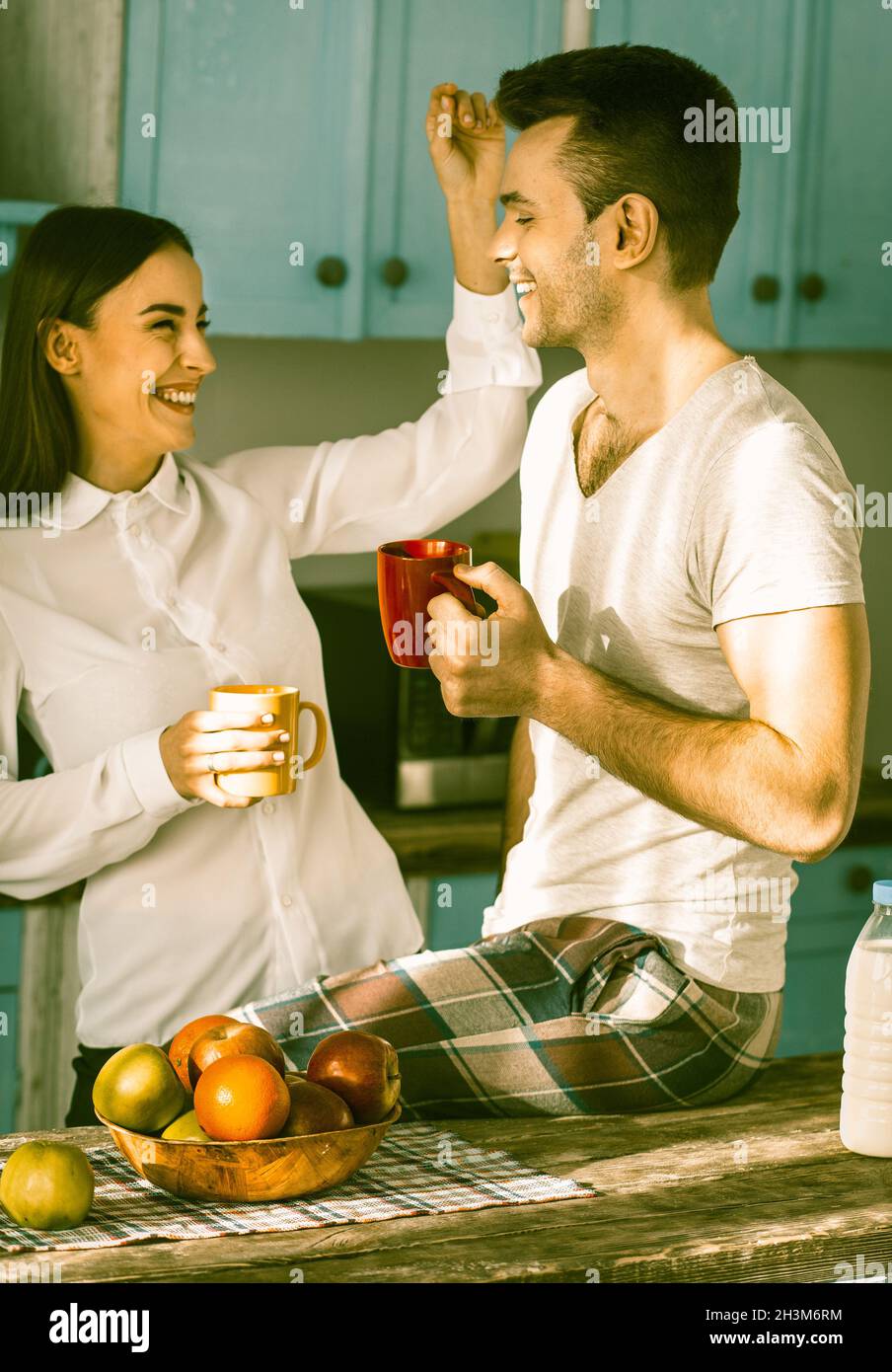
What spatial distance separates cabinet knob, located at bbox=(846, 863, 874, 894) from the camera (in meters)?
2.98

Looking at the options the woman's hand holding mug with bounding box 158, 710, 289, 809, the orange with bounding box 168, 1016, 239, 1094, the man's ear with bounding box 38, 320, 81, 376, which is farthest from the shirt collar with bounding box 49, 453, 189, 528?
the orange with bounding box 168, 1016, 239, 1094

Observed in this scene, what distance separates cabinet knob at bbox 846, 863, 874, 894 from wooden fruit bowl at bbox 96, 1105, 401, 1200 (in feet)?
5.69

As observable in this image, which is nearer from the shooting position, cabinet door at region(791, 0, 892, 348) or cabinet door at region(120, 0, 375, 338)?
cabinet door at region(120, 0, 375, 338)

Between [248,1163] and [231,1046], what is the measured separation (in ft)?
0.37

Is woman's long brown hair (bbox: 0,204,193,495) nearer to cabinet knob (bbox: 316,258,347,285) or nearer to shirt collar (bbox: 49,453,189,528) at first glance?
shirt collar (bbox: 49,453,189,528)

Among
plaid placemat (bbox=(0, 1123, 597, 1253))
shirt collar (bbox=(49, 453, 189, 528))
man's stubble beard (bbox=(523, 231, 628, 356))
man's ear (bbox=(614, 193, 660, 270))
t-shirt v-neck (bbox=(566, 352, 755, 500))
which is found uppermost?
man's ear (bbox=(614, 193, 660, 270))

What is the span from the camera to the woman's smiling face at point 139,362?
2.03 metres

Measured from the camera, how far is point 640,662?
175cm

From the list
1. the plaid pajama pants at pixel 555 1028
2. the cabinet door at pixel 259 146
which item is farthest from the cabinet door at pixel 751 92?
the plaid pajama pants at pixel 555 1028

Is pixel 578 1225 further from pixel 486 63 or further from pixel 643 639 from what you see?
pixel 486 63

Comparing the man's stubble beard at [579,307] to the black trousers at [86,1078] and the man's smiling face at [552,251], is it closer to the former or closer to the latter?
the man's smiling face at [552,251]

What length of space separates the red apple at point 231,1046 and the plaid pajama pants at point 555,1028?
24 cm

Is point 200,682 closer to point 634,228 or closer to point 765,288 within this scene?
point 634,228
